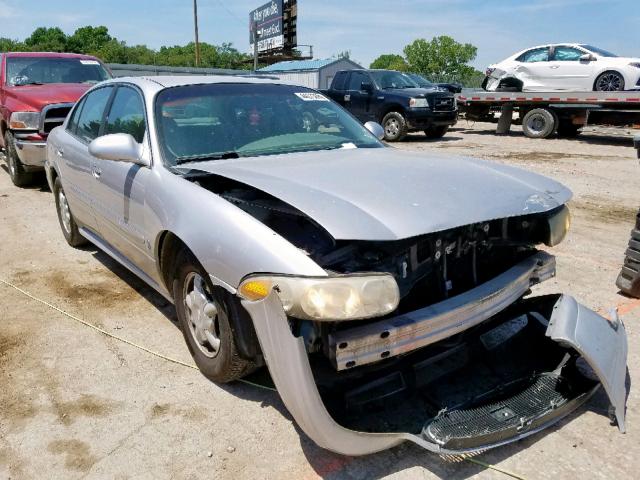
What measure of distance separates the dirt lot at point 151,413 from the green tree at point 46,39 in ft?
299

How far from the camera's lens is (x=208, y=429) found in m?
2.59

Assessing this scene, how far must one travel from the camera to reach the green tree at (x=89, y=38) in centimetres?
8844

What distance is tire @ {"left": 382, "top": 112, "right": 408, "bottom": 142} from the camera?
1442cm

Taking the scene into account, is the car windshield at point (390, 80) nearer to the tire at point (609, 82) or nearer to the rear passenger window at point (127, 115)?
the tire at point (609, 82)

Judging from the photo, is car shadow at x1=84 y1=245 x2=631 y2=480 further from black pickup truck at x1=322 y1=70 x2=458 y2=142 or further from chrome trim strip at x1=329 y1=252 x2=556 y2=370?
black pickup truck at x1=322 y1=70 x2=458 y2=142

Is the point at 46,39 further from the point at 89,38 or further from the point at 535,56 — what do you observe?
the point at 535,56

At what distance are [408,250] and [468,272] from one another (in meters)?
0.50

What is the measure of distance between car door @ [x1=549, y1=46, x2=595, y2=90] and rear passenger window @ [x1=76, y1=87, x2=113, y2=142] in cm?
1341

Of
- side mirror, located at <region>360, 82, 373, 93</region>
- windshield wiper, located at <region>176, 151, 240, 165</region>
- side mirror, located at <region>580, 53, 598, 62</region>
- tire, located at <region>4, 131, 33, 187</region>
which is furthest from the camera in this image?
side mirror, located at <region>360, 82, 373, 93</region>

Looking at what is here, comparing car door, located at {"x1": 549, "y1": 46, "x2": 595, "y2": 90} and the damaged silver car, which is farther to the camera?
car door, located at {"x1": 549, "y1": 46, "x2": 595, "y2": 90}

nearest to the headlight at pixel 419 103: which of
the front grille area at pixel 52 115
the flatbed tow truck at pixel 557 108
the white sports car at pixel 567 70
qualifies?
the flatbed tow truck at pixel 557 108

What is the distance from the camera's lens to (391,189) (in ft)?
8.14

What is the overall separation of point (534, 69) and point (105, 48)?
273ft

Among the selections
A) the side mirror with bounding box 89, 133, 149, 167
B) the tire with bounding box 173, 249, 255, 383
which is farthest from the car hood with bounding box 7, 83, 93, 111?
the tire with bounding box 173, 249, 255, 383
